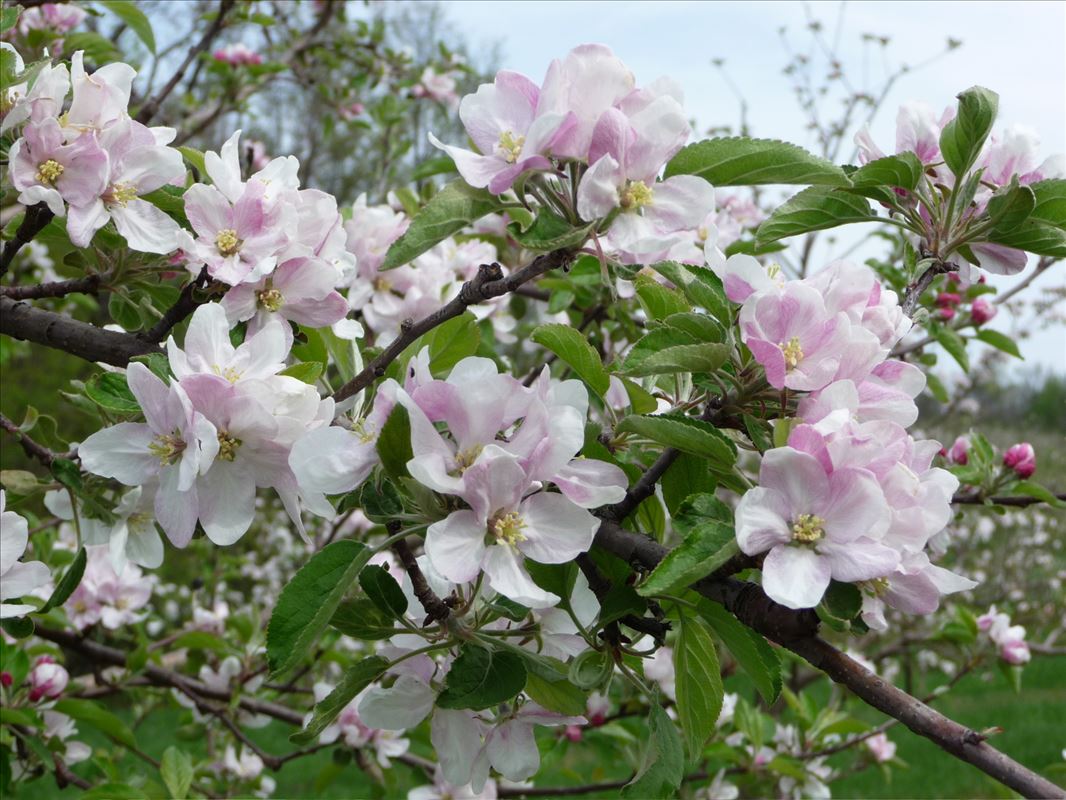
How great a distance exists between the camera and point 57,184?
119 centimetres

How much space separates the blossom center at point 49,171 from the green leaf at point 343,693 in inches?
27.0

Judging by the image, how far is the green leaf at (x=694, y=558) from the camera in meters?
0.77

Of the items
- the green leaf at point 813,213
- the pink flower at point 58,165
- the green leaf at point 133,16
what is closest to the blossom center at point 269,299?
the pink flower at point 58,165

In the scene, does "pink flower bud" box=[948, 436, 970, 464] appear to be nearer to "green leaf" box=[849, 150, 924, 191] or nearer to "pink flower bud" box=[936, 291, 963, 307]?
"pink flower bud" box=[936, 291, 963, 307]

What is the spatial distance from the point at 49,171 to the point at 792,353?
891 millimetres

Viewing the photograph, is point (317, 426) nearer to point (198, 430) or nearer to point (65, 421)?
point (198, 430)

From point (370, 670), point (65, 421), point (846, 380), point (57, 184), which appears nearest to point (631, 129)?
point (846, 380)

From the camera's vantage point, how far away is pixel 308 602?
2.83 ft

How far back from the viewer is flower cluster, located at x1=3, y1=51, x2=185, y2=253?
117 centimetres

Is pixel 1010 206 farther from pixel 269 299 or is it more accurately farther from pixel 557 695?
pixel 269 299

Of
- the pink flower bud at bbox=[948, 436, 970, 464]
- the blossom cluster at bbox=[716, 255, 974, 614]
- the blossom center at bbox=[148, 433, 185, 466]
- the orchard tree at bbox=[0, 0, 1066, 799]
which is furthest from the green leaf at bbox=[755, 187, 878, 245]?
the pink flower bud at bbox=[948, 436, 970, 464]

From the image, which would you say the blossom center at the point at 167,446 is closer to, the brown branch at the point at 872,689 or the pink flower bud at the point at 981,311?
the brown branch at the point at 872,689

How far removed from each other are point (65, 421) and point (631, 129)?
31.3ft

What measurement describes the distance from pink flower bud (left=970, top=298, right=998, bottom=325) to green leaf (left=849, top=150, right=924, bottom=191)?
5.93ft
